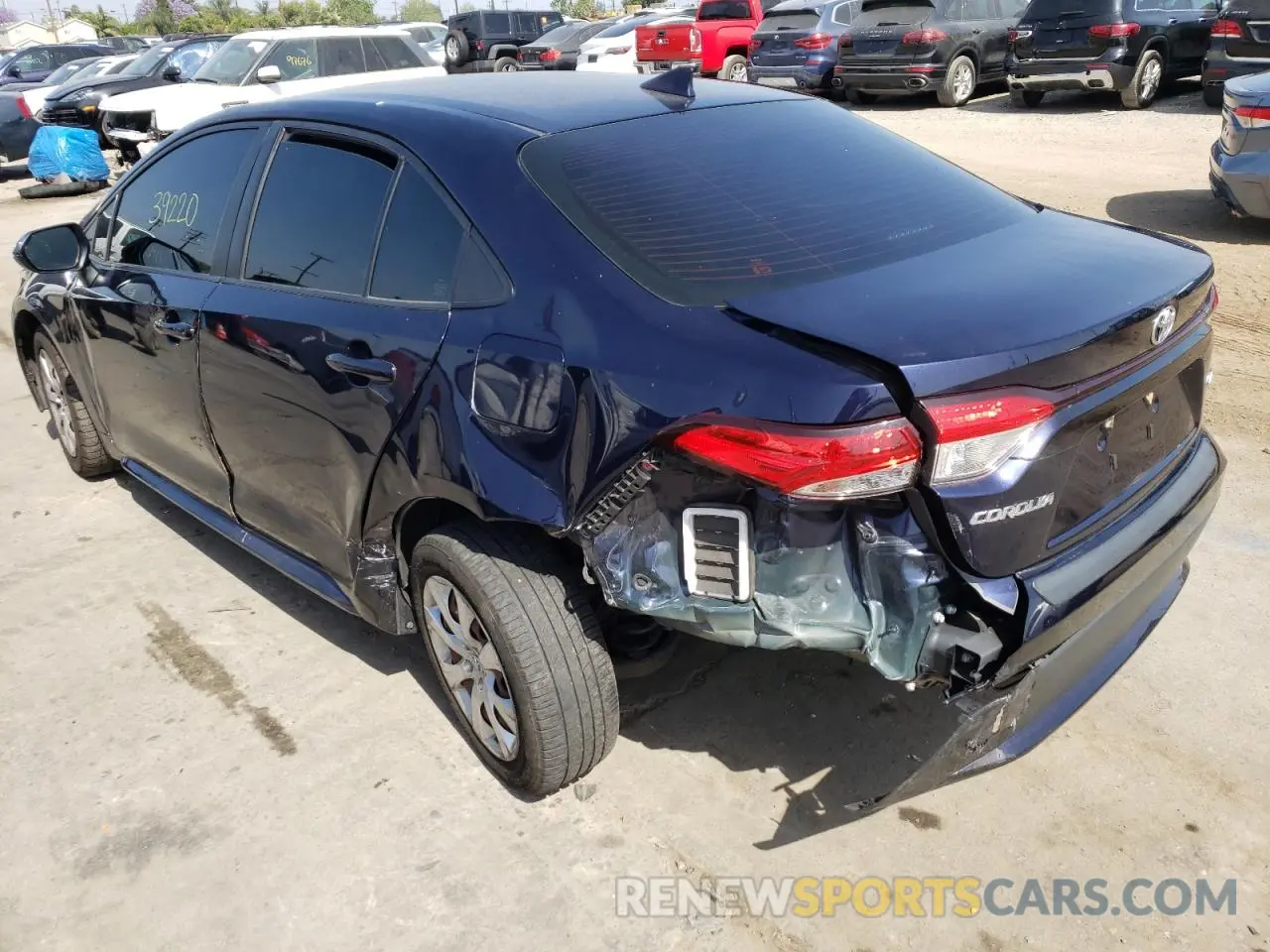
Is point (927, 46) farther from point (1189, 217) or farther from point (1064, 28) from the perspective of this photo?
point (1189, 217)

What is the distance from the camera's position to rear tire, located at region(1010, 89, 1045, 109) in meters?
14.5

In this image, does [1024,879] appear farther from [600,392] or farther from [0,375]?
[0,375]

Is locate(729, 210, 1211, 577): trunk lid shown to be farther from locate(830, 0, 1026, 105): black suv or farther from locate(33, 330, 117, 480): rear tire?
locate(830, 0, 1026, 105): black suv

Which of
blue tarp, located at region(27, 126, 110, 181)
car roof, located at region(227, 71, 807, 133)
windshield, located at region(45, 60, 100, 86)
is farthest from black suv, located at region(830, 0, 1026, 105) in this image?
windshield, located at region(45, 60, 100, 86)

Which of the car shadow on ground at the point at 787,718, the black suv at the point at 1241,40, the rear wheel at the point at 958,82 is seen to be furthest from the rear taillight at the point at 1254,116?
the rear wheel at the point at 958,82

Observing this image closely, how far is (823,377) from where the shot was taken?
2.05 meters

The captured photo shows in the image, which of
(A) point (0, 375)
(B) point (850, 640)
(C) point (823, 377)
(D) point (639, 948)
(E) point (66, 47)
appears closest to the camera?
(C) point (823, 377)

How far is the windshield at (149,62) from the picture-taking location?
17.4 m

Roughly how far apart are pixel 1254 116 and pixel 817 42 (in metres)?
10.1

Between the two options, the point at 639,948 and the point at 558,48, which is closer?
the point at 639,948

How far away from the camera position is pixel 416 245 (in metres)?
2.78

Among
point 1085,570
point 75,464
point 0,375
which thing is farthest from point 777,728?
point 0,375

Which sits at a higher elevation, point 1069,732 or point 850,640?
point 850,640

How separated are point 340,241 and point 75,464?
2.75 meters
